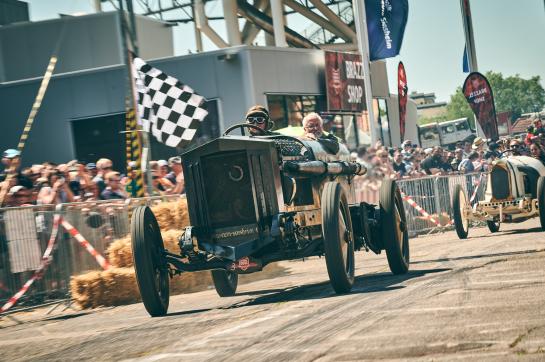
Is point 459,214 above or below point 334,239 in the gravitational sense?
below

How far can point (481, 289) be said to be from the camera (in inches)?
328

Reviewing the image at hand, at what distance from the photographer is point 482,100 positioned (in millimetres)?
26609

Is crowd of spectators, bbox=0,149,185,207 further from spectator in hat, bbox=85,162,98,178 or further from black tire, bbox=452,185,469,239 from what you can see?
black tire, bbox=452,185,469,239

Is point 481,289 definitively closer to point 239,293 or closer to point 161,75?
point 239,293

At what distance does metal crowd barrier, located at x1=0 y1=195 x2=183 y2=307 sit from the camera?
41.5ft

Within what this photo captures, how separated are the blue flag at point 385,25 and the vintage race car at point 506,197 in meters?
8.90

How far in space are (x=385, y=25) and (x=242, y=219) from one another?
700 inches

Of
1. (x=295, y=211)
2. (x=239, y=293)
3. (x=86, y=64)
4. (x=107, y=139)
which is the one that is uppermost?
(x=86, y=64)

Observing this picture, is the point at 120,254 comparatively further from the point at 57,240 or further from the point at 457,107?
the point at 457,107

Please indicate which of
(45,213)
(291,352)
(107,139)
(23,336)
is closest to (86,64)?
(107,139)

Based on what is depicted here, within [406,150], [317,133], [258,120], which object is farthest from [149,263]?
[406,150]

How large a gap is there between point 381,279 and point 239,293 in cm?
187

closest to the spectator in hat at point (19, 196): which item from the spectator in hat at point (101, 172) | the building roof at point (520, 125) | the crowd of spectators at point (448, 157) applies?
the spectator in hat at point (101, 172)

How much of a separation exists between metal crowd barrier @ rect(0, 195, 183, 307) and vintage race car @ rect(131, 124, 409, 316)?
3.40 metres
